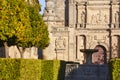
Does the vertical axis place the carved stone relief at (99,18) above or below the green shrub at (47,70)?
above

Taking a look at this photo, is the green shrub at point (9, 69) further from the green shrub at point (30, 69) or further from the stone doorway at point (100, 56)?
the stone doorway at point (100, 56)

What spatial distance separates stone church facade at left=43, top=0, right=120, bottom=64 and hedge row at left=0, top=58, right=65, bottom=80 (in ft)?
76.7

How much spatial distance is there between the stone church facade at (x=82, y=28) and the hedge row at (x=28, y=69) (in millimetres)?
23383

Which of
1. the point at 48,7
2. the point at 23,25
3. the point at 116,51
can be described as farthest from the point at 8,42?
the point at 116,51

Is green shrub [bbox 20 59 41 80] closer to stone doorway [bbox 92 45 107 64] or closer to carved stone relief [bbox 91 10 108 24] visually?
stone doorway [bbox 92 45 107 64]

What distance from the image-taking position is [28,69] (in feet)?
74.3

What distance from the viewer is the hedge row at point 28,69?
21078 millimetres

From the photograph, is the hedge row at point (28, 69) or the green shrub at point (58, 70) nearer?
the hedge row at point (28, 69)

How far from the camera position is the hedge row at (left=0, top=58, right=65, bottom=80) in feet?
69.2

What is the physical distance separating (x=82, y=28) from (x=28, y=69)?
3114 centimetres

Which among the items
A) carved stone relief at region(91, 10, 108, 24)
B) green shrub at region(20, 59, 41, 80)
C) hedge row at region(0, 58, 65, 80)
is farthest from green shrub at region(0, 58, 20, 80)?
carved stone relief at region(91, 10, 108, 24)

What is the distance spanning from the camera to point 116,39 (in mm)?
53031

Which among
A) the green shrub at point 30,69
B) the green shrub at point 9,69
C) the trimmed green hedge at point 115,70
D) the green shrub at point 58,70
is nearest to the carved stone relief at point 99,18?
the green shrub at point 58,70

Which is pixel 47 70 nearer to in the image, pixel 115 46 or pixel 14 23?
Result: pixel 14 23
